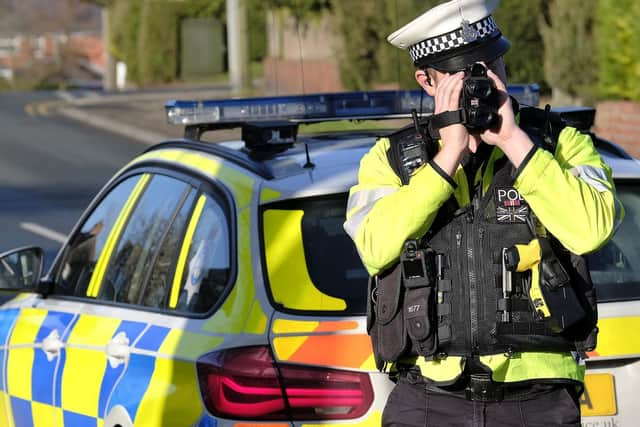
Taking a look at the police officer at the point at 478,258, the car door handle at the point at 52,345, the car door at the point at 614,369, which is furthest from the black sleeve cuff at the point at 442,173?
the car door handle at the point at 52,345

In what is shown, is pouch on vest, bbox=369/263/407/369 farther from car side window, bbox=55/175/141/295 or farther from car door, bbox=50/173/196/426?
car side window, bbox=55/175/141/295

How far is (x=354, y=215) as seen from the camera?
3.38 meters

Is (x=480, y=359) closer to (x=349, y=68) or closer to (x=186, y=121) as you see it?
(x=186, y=121)

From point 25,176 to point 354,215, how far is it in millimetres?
19051

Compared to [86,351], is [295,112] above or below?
above

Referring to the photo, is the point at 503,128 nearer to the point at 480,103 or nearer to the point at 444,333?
the point at 480,103

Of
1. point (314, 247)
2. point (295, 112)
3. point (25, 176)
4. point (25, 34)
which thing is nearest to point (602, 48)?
point (25, 176)

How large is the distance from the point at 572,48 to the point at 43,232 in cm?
732

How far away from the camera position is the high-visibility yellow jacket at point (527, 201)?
3125 mm

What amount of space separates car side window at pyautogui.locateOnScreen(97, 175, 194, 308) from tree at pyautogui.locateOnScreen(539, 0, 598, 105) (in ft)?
45.6

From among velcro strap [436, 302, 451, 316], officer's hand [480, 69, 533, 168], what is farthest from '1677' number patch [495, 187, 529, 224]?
velcro strap [436, 302, 451, 316]

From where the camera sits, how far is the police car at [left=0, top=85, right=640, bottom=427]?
3791 millimetres

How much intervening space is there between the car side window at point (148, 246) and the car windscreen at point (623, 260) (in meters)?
1.24

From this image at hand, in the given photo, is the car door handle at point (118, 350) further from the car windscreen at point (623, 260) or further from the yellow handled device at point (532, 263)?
the yellow handled device at point (532, 263)
